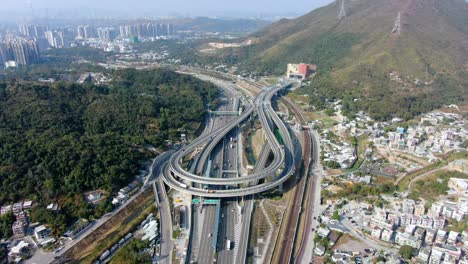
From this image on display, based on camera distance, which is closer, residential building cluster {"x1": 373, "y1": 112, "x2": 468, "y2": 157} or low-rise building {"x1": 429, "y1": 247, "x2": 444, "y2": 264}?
low-rise building {"x1": 429, "y1": 247, "x2": 444, "y2": 264}

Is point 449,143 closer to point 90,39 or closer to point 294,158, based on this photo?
point 294,158

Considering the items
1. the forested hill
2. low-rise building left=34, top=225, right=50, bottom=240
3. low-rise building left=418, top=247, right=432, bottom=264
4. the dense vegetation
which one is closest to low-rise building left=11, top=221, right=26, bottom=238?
low-rise building left=34, top=225, right=50, bottom=240

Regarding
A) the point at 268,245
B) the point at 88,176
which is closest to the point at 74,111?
the point at 88,176

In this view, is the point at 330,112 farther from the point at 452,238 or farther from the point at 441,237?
the point at 452,238


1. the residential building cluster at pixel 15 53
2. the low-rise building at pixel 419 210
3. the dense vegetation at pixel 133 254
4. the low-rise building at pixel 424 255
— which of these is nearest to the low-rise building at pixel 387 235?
the low-rise building at pixel 424 255

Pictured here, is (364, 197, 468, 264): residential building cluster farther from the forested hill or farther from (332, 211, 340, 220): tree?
the forested hill

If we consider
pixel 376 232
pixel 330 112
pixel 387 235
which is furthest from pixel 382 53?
pixel 387 235
